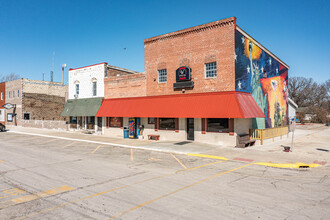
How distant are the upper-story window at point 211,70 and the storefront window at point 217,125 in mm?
3993

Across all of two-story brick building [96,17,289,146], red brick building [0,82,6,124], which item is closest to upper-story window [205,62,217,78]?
two-story brick building [96,17,289,146]

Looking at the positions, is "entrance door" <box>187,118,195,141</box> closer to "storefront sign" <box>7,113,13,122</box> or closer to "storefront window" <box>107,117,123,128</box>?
"storefront window" <box>107,117,123,128</box>

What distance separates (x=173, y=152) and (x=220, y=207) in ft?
32.5

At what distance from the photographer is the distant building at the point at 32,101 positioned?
40.6 metres

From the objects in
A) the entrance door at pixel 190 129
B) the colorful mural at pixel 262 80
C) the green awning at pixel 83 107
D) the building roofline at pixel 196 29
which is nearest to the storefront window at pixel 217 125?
the entrance door at pixel 190 129

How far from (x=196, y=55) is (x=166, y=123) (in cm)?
727

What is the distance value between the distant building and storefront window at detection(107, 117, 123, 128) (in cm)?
1759

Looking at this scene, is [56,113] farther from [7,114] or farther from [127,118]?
[127,118]

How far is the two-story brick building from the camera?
19.0m

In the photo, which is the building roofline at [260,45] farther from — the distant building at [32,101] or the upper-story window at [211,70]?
the distant building at [32,101]

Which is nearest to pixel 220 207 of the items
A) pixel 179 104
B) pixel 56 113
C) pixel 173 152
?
pixel 173 152

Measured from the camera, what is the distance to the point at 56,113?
44.4 meters

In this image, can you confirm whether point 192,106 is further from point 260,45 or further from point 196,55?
point 260,45

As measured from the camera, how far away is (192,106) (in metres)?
20.1
